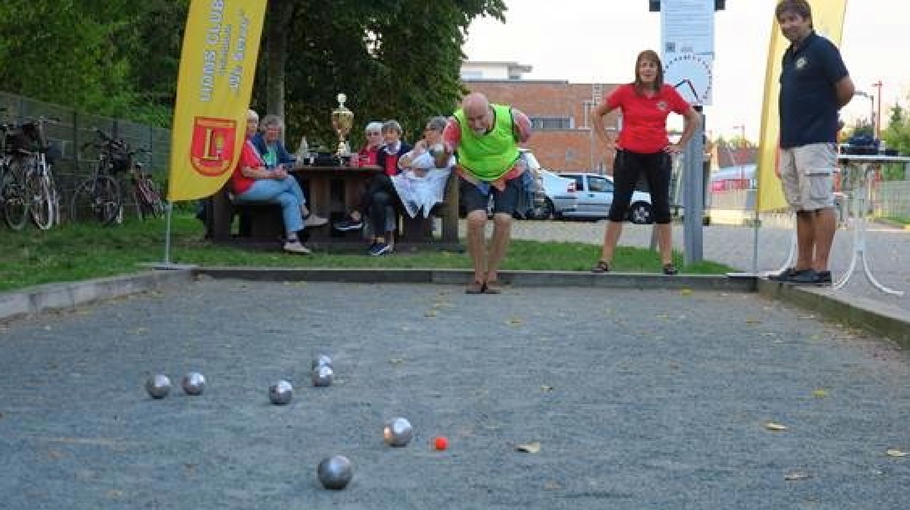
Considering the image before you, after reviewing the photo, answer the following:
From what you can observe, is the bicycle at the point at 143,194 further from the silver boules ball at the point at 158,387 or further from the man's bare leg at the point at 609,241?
the silver boules ball at the point at 158,387

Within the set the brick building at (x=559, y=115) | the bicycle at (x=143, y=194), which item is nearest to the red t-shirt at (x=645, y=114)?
the bicycle at (x=143, y=194)

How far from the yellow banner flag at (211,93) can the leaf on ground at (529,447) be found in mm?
7145

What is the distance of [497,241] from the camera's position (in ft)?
33.5

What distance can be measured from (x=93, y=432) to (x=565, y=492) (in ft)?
5.65

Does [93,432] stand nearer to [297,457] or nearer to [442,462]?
[297,457]

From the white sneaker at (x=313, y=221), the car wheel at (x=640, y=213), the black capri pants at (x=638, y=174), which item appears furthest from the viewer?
the car wheel at (x=640, y=213)

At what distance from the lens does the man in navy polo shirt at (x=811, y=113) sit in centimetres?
893

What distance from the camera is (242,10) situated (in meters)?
11.2

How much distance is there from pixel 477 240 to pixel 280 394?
5336 mm

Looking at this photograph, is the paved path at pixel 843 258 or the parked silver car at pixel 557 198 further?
the parked silver car at pixel 557 198

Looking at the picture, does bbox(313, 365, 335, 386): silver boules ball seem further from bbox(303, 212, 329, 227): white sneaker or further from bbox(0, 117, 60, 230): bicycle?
bbox(0, 117, 60, 230): bicycle

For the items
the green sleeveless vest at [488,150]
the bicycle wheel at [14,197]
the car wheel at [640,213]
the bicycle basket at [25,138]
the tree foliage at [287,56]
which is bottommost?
the car wheel at [640,213]

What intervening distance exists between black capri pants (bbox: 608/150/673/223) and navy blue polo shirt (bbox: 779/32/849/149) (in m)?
1.68

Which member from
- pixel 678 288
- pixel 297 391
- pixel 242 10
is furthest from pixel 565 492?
pixel 242 10
